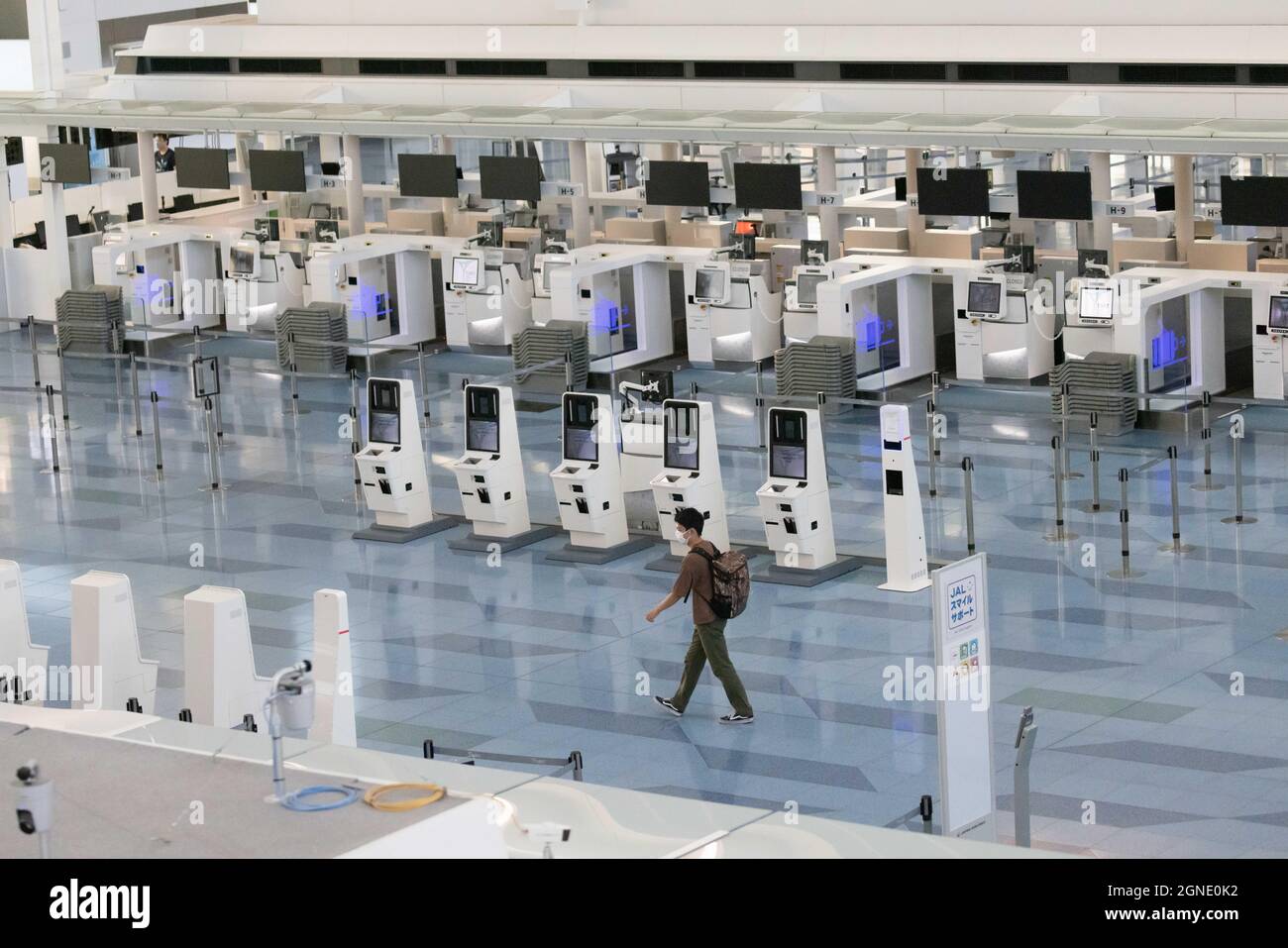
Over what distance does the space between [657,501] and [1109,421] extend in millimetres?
5432

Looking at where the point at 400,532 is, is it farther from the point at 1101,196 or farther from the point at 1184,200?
the point at 1184,200

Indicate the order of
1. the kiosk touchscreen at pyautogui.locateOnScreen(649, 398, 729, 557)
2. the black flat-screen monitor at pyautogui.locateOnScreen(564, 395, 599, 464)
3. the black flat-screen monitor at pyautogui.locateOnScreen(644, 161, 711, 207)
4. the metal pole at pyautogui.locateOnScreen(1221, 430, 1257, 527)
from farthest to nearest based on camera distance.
A: the black flat-screen monitor at pyautogui.locateOnScreen(644, 161, 711, 207) → the black flat-screen monitor at pyautogui.locateOnScreen(564, 395, 599, 464) → the metal pole at pyautogui.locateOnScreen(1221, 430, 1257, 527) → the kiosk touchscreen at pyautogui.locateOnScreen(649, 398, 729, 557)

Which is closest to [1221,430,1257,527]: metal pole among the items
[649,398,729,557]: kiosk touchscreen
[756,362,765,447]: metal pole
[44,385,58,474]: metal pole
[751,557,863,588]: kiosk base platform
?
[751,557,863,588]: kiosk base platform

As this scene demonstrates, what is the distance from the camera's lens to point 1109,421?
19734 millimetres

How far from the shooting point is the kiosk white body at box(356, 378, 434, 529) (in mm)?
17359

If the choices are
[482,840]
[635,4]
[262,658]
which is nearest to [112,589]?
[262,658]

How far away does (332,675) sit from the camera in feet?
38.2

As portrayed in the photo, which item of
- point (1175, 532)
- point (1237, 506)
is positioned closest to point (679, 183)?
point (1237, 506)

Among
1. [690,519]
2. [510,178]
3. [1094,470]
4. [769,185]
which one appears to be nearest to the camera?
[690,519]

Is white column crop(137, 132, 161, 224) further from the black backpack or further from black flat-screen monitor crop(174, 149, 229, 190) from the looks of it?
the black backpack

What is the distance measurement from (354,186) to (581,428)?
10519mm

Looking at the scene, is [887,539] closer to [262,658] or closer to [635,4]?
[262,658]

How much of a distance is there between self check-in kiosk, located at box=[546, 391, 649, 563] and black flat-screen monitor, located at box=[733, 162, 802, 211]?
22.8 feet
